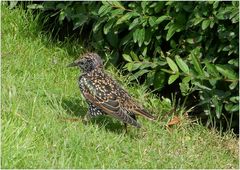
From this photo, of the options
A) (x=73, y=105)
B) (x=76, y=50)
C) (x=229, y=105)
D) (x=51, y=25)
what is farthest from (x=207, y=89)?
(x=51, y=25)

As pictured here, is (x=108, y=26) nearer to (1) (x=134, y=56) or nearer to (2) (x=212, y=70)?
(1) (x=134, y=56)

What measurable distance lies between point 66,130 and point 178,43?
1871 millimetres

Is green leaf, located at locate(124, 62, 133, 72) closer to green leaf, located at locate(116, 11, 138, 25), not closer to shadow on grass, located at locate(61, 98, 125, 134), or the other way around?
green leaf, located at locate(116, 11, 138, 25)

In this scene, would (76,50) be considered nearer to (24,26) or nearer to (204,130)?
(24,26)

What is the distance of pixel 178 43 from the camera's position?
7.57 m

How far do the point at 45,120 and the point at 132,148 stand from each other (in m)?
0.89

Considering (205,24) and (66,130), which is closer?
(66,130)

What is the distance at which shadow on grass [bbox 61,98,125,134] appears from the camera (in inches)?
270

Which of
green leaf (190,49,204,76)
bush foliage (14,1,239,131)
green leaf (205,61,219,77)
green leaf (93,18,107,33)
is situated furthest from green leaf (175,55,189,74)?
green leaf (93,18,107,33)

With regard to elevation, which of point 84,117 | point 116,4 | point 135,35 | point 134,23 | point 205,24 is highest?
point 205,24

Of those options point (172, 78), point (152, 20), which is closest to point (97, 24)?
point (152, 20)

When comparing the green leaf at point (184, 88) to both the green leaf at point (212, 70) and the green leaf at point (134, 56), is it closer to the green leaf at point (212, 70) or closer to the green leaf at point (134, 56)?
the green leaf at point (212, 70)

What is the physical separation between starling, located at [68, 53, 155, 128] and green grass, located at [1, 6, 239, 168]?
0.19 m

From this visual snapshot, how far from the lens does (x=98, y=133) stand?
259 inches
